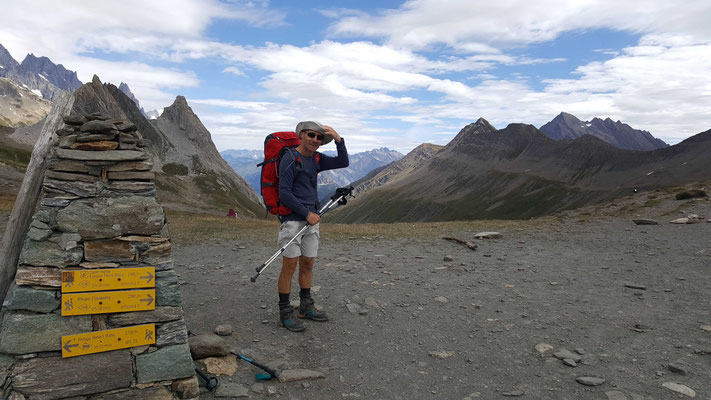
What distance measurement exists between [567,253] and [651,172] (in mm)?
178302

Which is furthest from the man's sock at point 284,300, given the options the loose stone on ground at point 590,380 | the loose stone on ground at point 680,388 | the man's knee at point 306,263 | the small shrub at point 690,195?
the small shrub at point 690,195

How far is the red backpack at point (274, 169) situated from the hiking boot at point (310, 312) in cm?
223

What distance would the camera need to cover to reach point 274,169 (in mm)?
8266

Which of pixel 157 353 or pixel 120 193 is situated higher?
pixel 120 193

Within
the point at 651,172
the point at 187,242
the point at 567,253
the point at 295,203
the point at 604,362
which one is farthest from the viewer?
the point at 651,172

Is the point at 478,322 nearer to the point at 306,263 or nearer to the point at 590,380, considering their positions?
the point at 590,380

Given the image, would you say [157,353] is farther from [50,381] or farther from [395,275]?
[395,275]

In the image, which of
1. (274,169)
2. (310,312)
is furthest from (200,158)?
(274,169)

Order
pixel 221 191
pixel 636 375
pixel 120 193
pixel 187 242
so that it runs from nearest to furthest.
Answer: pixel 120 193 → pixel 636 375 → pixel 187 242 → pixel 221 191

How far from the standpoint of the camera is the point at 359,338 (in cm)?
829

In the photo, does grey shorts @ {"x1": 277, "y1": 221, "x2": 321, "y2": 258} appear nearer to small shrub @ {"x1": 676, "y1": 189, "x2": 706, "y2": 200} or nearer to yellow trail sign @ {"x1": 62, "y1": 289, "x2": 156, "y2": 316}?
yellow trail sign @ {"x1": 62, "y1": 289, "x2": 156, "y2": 316}

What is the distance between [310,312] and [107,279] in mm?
4519

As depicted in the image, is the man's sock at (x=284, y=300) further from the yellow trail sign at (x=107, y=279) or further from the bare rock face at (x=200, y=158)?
the bare rock face at (x=200, y=158)

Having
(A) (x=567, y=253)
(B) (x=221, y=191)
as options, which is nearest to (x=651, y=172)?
(B) (x=221, y=191)
